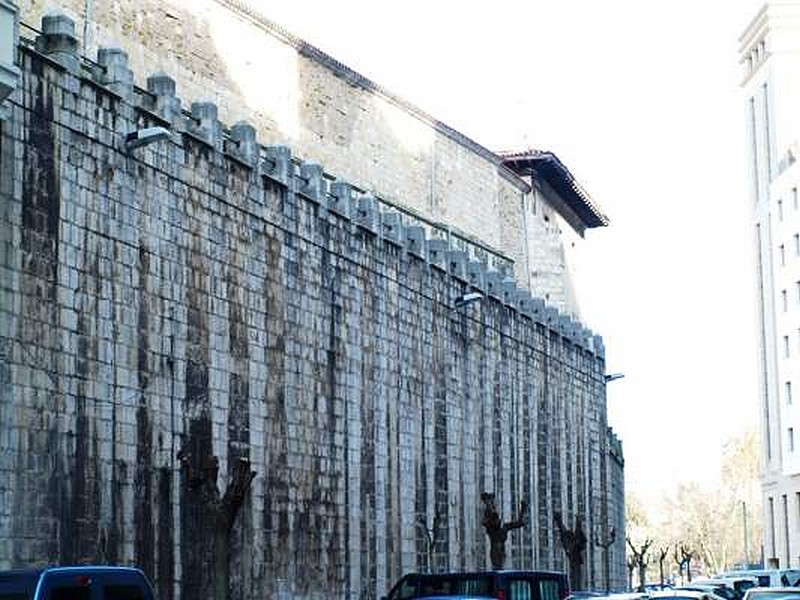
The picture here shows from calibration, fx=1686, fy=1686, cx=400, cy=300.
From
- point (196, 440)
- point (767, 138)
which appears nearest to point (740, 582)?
point (196, 440)

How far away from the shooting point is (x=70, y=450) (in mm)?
22188

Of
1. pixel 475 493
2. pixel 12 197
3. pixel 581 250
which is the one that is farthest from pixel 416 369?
pixel 581 250

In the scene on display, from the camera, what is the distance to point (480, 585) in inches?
989

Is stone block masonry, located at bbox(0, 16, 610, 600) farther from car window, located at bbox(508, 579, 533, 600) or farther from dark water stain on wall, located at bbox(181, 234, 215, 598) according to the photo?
car window, located at bbox(508, 579, 533, 600)

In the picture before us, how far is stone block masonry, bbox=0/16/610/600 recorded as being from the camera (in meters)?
21.8

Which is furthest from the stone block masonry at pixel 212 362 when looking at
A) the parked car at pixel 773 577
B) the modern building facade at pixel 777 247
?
the modern building facade at pixel 777 247

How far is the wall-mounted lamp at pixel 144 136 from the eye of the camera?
937 inches

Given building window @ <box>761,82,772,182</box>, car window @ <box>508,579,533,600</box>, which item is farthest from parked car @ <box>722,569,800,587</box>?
building window @ <box>761,82,772,182</box>

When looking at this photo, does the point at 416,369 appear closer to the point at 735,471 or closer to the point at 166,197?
the point at 166,197

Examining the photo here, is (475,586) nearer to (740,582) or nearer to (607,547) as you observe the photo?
(740,582)

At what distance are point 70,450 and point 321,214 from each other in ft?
35.4

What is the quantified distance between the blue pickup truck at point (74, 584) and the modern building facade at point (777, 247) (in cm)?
6248

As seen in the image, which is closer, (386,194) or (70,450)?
(70,450)

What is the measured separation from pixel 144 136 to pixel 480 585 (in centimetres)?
824
